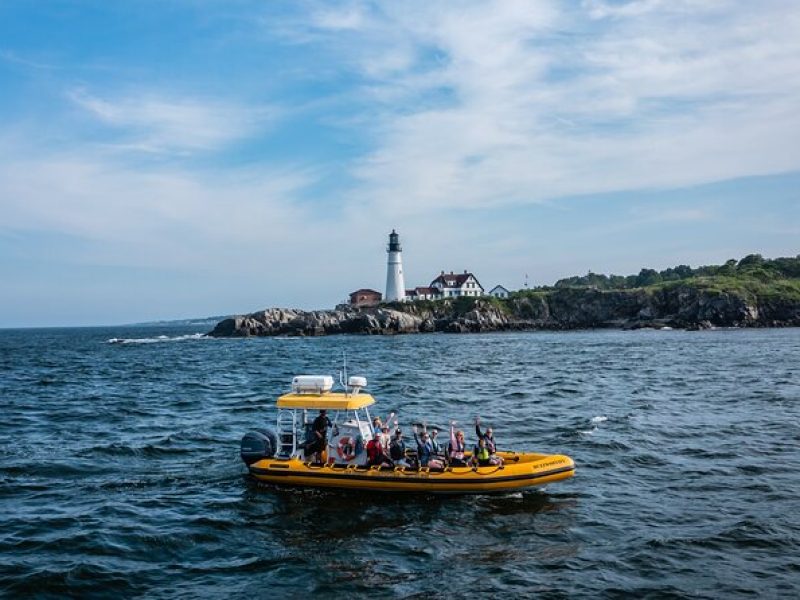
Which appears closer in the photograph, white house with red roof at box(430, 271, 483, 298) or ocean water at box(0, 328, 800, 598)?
ocean water at box(0, 328, 800, 598)

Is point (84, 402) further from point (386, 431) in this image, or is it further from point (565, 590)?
point (565, 590)

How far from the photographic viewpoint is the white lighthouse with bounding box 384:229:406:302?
454 feet

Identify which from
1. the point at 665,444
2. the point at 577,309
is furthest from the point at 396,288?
the point at 665,444

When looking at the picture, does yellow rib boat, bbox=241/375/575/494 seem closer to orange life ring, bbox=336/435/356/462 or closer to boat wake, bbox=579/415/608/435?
orange life ring, bbox=336/435/356/462

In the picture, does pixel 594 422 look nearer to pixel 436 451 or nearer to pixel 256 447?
pixel 436 451

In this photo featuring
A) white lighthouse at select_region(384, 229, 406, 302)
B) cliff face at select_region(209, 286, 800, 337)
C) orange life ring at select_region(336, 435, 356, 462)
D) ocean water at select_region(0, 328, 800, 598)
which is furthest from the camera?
white lighthouse at select_region(384, 229, 406, 302)

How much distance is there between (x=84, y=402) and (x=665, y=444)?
3217 cm

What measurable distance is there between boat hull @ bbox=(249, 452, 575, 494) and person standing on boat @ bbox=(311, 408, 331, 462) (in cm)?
40

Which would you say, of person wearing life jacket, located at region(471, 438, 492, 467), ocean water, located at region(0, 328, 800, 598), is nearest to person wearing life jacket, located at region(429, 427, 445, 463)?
person wearing life jacket, located at region(471, 438, 492, 467)

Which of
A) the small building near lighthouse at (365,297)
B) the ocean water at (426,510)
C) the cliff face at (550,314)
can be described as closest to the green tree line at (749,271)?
the cliff face at (550,314)

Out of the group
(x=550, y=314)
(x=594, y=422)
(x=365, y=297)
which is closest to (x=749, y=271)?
(x=550, y=314)

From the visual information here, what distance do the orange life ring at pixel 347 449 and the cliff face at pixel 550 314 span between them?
9866 centimetres

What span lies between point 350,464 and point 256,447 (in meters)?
3.31

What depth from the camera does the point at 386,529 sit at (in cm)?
1845
